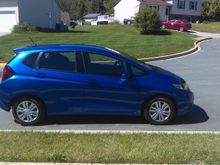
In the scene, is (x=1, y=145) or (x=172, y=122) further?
(x=172, y=122)

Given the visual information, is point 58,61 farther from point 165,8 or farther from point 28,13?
point 165,8

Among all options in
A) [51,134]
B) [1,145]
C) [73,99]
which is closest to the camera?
[1,145]

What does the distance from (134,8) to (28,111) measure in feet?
193

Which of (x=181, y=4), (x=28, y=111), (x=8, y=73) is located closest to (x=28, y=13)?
(x=8, y=73)

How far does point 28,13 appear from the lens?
38031 mm

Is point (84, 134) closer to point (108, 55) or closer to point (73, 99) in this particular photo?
point (73, 99)

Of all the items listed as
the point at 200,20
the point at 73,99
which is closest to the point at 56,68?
the point at 73,99

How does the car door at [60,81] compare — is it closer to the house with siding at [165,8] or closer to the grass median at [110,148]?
the grass median at [110,148]

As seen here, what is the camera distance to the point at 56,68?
7.95 meters

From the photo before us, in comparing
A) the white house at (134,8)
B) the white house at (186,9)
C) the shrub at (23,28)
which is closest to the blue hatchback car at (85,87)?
the shrub at (23,28)

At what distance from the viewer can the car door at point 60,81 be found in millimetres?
7855

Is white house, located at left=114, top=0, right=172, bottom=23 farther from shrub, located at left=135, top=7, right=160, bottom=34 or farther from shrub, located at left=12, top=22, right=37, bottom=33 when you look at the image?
shrub, located at left=12, top=22, right=37, bottom=33

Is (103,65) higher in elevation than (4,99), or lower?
higher

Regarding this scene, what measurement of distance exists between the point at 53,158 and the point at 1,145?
1.00 meters
